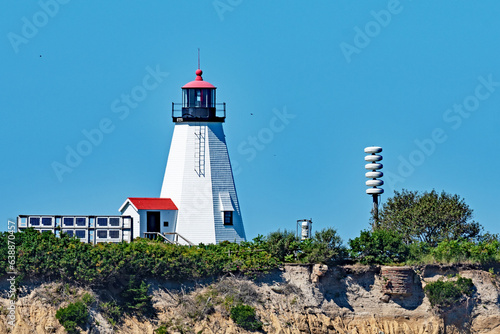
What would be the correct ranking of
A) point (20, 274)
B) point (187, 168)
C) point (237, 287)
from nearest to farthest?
1. point (20, 274)
2. point (237, 287)
3. point (187, 168)

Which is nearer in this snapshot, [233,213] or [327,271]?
[327,271]

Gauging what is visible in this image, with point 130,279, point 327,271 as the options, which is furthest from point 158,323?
point 327,271

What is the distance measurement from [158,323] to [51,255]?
18.7 feet

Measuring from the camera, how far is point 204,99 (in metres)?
65.9

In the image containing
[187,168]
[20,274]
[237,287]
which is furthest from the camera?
[187,168]

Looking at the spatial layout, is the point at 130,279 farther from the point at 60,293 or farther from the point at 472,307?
the point at 472,307

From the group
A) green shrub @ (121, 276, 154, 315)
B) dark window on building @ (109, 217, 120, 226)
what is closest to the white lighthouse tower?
dark window on building @ (109, 217, 120, 226)

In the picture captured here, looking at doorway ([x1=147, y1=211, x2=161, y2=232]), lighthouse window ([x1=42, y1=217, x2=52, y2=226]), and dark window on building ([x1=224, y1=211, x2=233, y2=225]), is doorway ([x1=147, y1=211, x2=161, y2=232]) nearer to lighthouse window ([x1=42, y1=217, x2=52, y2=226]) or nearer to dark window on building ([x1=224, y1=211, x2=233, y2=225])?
dark window on building ([x1=224, y1=211, x2=233, y2=225])

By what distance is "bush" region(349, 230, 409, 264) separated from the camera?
196ft

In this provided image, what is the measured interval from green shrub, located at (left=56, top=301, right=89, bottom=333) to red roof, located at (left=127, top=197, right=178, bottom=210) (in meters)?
11.9

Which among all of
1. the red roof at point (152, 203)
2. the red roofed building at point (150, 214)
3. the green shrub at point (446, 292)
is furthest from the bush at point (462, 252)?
the red roof at point (152, 203)

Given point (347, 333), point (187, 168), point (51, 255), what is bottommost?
point (347, 333)

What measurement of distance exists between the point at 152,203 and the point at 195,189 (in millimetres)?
2526

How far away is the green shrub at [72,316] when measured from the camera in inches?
2021
